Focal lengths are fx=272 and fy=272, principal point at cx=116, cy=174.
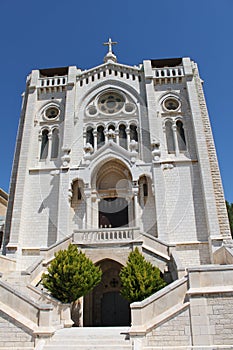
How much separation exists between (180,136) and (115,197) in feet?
20.4

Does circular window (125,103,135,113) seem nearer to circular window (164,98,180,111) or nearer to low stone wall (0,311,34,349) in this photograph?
circular window (164,98,180,111)

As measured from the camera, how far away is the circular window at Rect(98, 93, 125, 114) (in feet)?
66.2

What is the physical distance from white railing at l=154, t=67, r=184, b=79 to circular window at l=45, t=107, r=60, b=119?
7.98 meters

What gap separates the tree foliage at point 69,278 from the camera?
422 inches

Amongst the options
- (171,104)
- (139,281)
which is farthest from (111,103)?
(139,281)

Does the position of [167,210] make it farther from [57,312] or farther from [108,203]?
[57,312]

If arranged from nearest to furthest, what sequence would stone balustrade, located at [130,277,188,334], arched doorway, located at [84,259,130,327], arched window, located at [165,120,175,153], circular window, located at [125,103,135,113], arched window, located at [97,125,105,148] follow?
stone balustrade, located at [130,277,188,334] < arched doorway, located at [84,259,130,327] < arched window, located at [165,120,175,153] < arched window, located at [97,125,105,148] < circular window, located at [125,103,135,113]

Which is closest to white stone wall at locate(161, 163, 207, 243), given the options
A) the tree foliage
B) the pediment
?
the tree foliage

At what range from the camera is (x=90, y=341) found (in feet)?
26.6

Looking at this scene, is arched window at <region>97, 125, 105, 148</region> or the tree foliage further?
arched window at <region>97, 125, 105, 148</region>

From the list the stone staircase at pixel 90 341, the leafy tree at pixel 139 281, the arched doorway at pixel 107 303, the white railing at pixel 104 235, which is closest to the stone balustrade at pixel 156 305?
the stone staircase at pixel 90 341

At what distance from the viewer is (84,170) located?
1758 centimetres

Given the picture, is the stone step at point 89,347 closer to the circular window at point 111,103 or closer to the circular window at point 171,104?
the circular window at point 111,103

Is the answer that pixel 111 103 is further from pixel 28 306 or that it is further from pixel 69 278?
pixel 28 306
